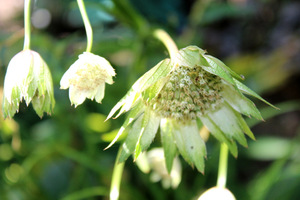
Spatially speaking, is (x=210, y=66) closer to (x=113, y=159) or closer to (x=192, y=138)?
(x=192, y=138)

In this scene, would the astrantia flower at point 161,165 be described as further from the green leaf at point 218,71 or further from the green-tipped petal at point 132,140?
the green leaf at point 218,71

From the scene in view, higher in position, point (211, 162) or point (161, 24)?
point (161, 24)

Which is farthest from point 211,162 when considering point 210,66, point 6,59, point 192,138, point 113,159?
point 6,59

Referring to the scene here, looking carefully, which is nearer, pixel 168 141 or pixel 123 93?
pixel 168 141

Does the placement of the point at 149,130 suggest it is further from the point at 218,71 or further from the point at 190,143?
the point at 218,71

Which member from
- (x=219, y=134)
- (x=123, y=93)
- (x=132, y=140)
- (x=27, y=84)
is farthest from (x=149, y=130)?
(x=123, y=93)
